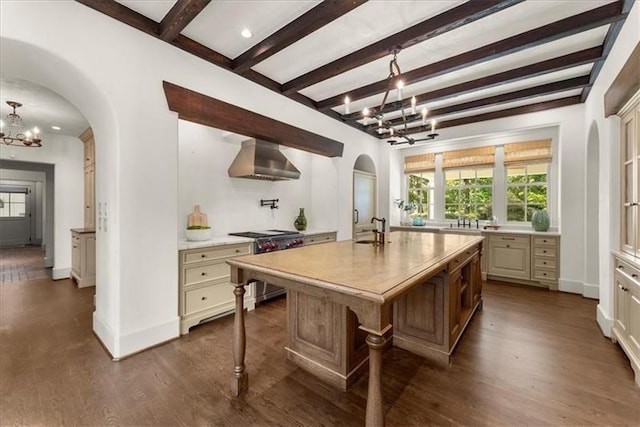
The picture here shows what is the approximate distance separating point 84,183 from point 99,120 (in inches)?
136

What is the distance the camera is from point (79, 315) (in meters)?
3.21

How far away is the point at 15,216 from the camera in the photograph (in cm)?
916

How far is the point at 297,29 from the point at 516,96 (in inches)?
131

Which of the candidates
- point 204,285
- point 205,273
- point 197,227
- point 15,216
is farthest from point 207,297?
→ point 15,216

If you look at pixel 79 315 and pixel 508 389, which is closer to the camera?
pixel 508 389

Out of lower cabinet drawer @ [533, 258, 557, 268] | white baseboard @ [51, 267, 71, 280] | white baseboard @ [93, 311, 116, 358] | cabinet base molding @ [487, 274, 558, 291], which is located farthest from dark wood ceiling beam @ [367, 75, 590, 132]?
white baseboard @ [51, 267, 71, 280]

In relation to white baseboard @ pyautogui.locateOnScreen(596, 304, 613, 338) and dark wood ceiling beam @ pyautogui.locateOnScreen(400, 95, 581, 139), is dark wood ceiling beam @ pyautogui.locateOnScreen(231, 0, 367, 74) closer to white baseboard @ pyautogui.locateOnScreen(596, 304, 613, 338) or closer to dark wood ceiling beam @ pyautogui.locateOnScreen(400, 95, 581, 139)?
dark wood ceiling beam @ pyautogui.locateOnScreen(400, 95, 581, 139)

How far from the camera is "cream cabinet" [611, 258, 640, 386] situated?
206 cm

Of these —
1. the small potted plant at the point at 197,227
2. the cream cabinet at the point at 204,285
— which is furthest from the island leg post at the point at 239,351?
the small potted plant at the point at 197,227

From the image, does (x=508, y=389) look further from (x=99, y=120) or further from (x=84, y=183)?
(x=84, y=183)

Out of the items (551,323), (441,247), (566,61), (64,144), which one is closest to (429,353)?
(441,247)

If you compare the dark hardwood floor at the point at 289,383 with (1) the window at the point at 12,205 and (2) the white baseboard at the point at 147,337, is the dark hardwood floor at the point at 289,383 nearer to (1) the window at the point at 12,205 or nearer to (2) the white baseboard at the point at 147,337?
(2) the white baseboard at the point at 147,337

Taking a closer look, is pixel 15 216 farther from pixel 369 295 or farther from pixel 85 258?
pixel 369 295

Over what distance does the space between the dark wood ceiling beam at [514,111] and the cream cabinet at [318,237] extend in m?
2.08
